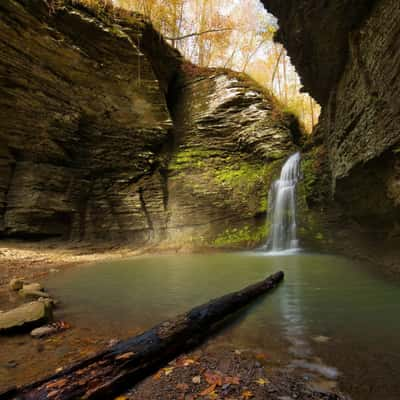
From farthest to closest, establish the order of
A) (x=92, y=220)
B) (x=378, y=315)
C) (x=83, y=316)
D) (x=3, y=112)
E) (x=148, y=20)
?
(x=148, y=20), (x=92, y=220), (x=3, y=112), (x=83, y=316), (x=378, y=315)

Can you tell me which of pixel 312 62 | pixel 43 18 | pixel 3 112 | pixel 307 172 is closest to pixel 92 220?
pixel 3 112

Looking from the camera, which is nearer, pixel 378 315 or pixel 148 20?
pixel 378 315

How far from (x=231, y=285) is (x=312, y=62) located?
751 cm

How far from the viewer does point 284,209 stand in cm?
1185

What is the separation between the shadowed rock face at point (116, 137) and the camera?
1080 centimetres

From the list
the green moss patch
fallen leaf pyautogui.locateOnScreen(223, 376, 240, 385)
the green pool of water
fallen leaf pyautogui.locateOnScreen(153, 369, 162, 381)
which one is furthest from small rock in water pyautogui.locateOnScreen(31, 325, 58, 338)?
the green moss patch

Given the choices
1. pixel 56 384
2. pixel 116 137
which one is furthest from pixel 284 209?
pixel 56 384

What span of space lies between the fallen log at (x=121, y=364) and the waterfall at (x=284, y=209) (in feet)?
30.2

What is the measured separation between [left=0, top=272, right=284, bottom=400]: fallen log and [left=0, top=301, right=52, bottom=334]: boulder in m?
1.53

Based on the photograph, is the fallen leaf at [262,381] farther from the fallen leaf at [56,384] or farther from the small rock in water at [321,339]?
the fallen leaf at [56,384]

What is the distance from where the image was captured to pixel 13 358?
214cm

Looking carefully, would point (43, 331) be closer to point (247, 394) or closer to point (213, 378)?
point (213, 378)

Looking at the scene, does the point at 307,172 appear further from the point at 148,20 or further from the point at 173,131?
the point at 148,20

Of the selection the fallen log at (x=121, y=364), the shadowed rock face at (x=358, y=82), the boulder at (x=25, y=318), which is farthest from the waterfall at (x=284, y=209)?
the boulder at (x=25, y=318)
